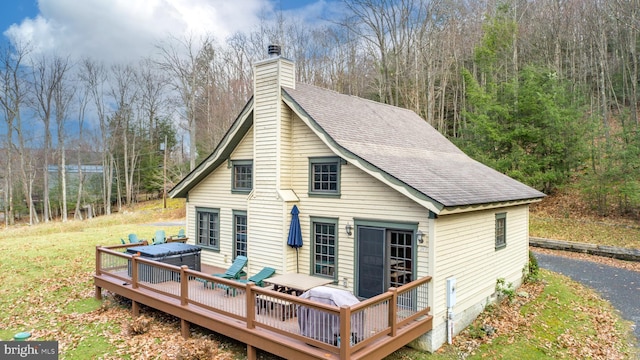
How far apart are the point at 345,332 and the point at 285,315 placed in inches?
74.3

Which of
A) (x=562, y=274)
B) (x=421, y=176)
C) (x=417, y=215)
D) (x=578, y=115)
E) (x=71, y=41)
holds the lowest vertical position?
(x=562, y=274)

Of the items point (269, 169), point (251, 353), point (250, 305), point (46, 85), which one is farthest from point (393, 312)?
point (46, 85)

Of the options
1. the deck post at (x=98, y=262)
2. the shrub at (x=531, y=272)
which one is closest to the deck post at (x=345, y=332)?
the deck post at (x=98, y=262)

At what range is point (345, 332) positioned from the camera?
587cm

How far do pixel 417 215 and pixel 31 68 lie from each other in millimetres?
37353

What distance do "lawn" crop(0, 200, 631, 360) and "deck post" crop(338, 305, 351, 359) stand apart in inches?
93.7

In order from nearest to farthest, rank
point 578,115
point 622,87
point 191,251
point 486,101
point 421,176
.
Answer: point 421,176, point 191,251, point 578,115, point 486,101, point 622,87

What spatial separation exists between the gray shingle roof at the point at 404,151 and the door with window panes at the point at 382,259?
4.72ft

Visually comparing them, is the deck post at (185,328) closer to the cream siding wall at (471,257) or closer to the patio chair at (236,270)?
the patio chair at (236,270)

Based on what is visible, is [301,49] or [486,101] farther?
[301,49]

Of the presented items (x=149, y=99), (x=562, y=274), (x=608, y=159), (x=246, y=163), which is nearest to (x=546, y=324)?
(x=562, y=274)

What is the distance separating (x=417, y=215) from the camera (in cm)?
820

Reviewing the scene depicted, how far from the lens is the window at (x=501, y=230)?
35.6 ft

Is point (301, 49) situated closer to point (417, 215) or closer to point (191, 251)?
point (191, 251)
